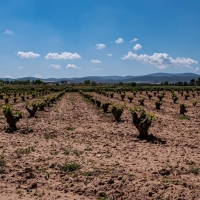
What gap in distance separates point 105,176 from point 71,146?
12.3 feet

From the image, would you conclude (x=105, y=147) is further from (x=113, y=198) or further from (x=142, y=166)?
(x=113, y=198)

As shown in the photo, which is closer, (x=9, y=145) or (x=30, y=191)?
(x=30, y=191)

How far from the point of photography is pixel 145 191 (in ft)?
21.5

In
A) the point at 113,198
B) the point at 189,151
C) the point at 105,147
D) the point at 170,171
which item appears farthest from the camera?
the point at 105,147

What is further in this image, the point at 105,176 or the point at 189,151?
the point at 189,151

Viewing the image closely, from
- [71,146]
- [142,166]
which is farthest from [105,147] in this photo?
[142,166]

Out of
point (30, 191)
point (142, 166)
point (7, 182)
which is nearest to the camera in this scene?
point (30, 191)

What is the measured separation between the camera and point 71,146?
36.2ft

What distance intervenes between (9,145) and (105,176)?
5351 mm

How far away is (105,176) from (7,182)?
109 inches

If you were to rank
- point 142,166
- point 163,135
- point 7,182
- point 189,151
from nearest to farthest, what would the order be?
point 7,182 → point 142,166 → point 189,151 → point 163,135

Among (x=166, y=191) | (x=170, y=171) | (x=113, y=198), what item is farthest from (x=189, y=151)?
(x=113, y=198)

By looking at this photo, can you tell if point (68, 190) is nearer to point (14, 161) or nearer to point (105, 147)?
point (14, 161)

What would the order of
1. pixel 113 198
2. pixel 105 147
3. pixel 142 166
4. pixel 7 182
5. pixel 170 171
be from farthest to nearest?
pixel 105 147
pixel 142 166
pixel 170 171
pixel 7 182
pixel 113 198
